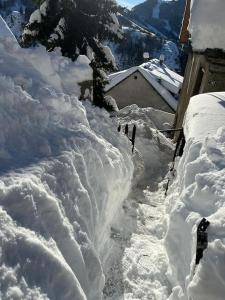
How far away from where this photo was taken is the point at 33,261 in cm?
338

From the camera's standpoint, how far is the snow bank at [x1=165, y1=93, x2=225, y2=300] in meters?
4.37

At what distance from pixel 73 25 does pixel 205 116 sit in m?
5.12

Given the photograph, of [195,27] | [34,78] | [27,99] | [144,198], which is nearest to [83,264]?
[27,99]

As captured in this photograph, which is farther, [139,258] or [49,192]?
[139,258]

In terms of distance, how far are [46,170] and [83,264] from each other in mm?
1140

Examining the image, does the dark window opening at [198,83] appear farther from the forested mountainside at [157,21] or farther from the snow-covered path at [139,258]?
the forested mountainside at [157,21]

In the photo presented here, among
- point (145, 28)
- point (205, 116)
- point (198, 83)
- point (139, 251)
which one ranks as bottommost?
point (145, 28)

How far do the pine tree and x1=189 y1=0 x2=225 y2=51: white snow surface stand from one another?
151 inches

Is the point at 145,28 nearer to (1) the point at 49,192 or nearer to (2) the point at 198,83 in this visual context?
(2) the point at 198,83

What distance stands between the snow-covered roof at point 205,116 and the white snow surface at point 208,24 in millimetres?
3968

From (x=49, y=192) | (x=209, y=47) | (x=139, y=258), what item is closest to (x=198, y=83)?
(x=209, y=47)

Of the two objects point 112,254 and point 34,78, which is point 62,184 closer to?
point 112,254

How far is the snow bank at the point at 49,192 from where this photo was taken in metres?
3.38

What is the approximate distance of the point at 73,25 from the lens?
1151cm
